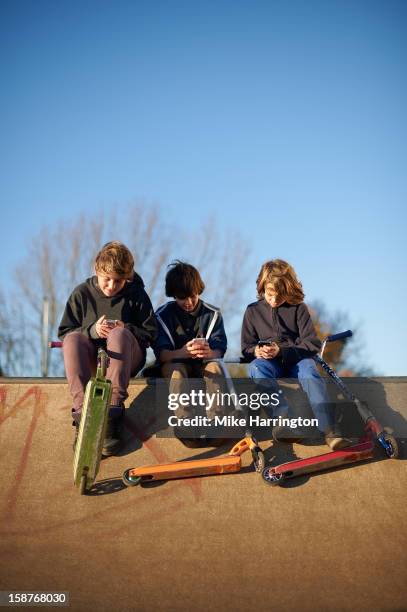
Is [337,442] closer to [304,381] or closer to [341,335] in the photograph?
[304,381]

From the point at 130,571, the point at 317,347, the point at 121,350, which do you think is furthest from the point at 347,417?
the point at 130,571

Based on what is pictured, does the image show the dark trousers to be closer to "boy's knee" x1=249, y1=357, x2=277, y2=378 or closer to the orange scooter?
the orange scooter

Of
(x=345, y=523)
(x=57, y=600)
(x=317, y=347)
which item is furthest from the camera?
(x=317, y=347)

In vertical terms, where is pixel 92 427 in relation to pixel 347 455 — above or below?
above

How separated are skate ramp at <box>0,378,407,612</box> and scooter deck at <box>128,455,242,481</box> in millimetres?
64

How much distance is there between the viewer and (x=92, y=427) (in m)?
4.08

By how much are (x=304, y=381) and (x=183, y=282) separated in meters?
1.36

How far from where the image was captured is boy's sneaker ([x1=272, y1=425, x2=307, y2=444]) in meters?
4.71

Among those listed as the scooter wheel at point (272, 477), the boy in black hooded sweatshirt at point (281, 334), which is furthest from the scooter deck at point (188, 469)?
the boy in black hooded sweatshirt at point (281, 334)

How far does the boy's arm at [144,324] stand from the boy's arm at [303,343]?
110cm

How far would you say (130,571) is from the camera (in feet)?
11.4

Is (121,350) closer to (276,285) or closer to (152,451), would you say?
(152,451)

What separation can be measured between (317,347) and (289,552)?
1.97 m

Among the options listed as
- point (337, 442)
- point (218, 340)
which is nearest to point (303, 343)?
point (218, 340)
